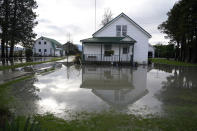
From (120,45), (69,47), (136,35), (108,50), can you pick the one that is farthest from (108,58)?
(69,47)

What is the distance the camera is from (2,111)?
14.0 ft

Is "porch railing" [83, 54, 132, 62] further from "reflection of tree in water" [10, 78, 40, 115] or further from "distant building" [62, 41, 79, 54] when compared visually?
"distant building" [62, 41, 79, 54]

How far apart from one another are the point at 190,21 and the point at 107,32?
46.1 ft

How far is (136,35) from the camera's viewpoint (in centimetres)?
2209

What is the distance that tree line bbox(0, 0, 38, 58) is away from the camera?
24344mm

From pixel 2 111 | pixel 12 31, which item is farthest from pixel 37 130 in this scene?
pixel 12 31

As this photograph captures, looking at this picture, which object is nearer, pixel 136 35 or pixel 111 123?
pixel 111 123

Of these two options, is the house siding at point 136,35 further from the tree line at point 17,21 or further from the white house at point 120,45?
the tree line at point 17,21

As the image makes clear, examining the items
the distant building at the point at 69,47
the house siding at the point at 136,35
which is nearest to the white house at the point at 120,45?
the house siding at the point at 136,35

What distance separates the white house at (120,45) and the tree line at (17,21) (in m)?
13.3

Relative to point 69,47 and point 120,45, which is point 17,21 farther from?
point 69,47

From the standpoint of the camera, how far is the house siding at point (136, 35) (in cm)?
2209

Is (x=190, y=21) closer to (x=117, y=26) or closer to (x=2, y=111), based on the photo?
(x=117, y=26)

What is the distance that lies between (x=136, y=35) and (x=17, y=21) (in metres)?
21.3
